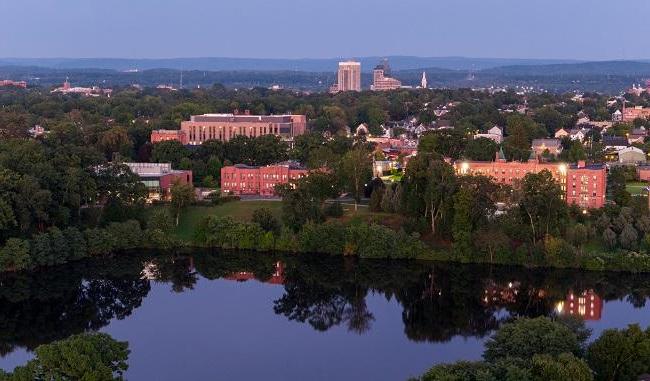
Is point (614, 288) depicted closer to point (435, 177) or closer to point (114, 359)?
point (435, 177)

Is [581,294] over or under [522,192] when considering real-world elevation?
under

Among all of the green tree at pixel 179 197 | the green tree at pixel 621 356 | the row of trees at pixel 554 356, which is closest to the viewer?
the row of trees at pixel 554 356

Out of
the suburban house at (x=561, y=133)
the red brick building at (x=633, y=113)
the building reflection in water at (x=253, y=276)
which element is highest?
the red brick building at (x=633, y=113)

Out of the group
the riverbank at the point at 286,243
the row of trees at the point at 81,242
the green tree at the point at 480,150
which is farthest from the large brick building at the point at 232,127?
the riverbank at the point at 286,243

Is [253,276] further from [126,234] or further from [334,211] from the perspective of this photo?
[334,211]

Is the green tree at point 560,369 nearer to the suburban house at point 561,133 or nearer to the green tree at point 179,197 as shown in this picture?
the green tree at point 179,197

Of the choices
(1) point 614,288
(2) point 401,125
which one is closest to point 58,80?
(2) point 401,125

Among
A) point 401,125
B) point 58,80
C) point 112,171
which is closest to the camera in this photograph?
point 112,171
